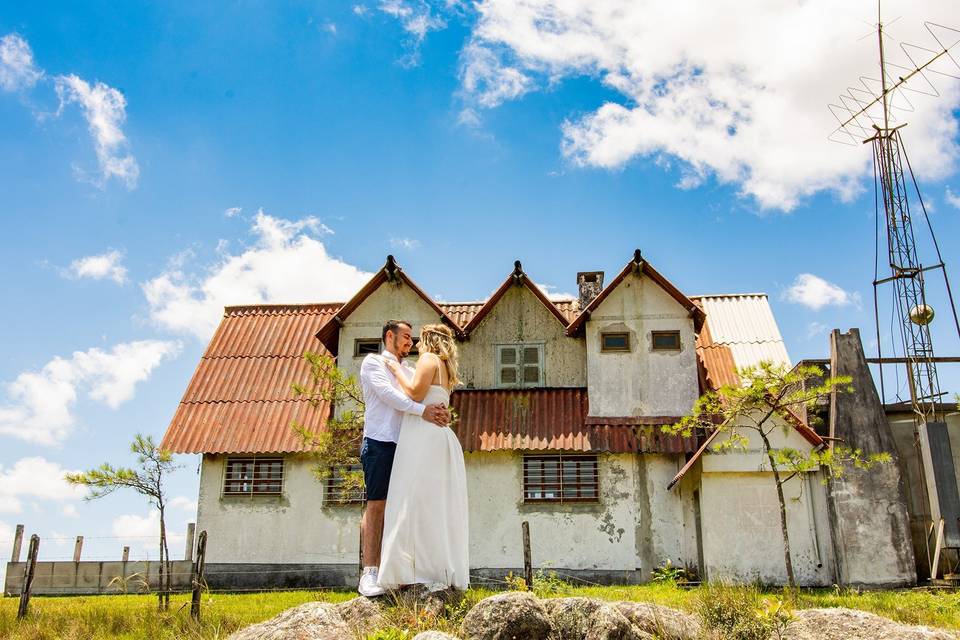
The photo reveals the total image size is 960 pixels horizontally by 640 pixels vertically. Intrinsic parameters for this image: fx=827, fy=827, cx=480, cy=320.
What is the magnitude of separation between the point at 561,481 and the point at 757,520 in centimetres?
470

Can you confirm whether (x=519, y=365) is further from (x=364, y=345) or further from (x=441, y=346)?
(x=441, y=346)

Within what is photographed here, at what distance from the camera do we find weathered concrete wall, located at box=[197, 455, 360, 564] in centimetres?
2069

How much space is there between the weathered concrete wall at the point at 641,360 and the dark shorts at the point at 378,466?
1363cm

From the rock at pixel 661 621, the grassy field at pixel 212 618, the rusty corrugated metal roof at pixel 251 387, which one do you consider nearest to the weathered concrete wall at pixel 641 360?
the grassy field at pixel 212 618

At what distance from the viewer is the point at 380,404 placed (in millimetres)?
7898

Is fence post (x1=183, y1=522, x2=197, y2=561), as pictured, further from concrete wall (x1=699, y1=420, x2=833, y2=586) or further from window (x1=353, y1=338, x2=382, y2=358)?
concrete wall (x1=699, y1=420, x2=833, y2=586)

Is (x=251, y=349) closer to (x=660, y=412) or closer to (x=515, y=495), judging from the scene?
(x=515, y=495)

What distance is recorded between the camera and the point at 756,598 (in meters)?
7.77

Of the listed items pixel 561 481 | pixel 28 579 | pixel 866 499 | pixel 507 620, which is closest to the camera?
pixel 507 620

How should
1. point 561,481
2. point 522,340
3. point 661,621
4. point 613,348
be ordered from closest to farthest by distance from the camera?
point 661,621 → point 561,481 → point 613,348 → point 522,340

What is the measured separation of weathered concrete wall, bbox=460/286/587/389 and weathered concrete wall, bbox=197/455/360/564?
4805 millimetres

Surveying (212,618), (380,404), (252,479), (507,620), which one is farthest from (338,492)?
(507,620)

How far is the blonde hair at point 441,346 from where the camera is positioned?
314 inches

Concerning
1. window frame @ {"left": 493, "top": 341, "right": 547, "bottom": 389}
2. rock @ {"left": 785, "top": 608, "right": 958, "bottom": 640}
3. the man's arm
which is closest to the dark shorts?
the man's arm
